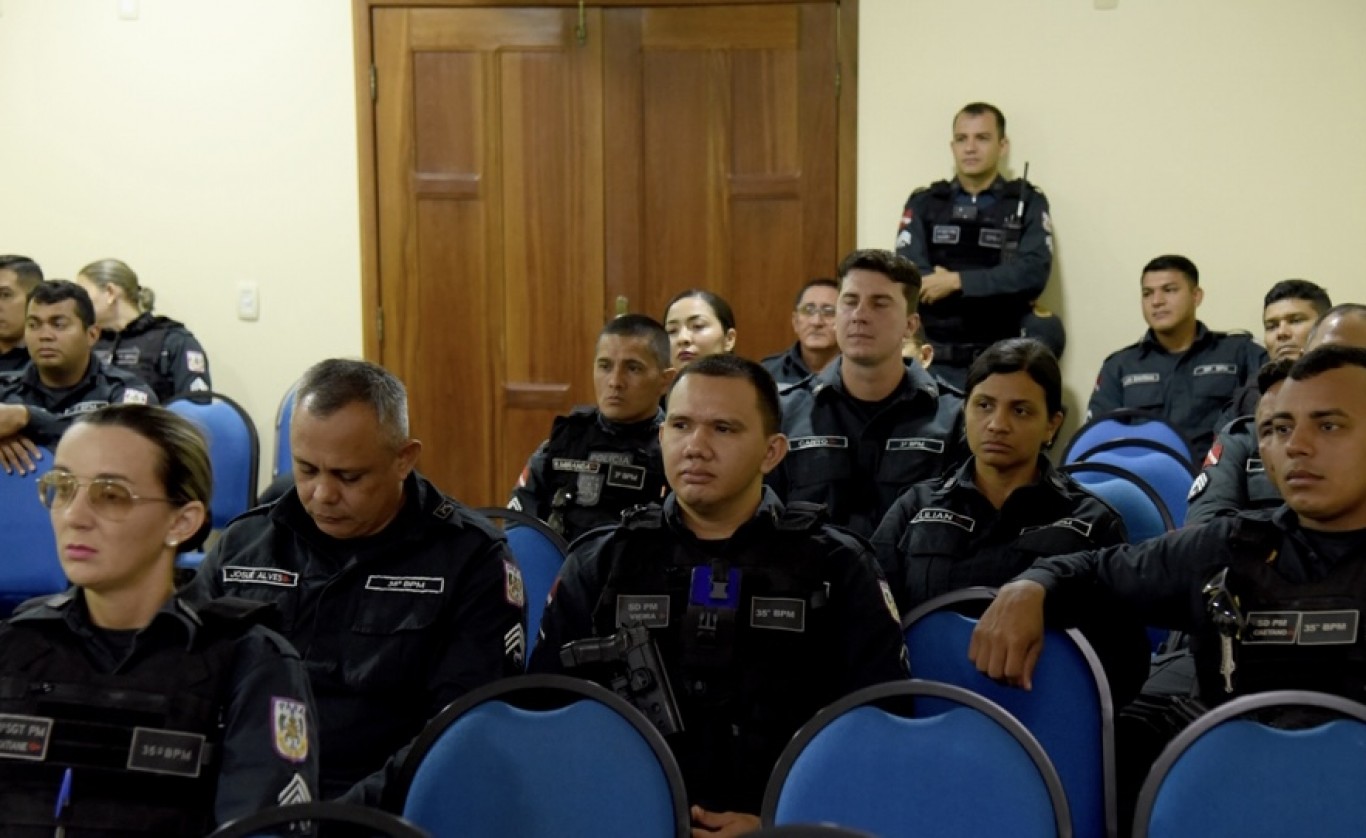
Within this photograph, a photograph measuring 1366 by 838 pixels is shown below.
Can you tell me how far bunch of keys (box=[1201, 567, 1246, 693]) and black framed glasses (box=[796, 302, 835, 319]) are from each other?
109 inches

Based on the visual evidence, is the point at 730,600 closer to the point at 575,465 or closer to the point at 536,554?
Result: the point at 536,554

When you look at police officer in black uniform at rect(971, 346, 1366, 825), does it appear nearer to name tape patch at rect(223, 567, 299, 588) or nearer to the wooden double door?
name tape patch at rect(223, 567, 299, 588)

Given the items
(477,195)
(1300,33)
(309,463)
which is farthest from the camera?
(477,195)

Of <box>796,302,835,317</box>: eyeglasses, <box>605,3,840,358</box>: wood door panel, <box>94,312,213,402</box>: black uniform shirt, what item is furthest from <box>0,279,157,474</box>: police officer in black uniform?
<box>796,302,835,317</box>: eyeglasses

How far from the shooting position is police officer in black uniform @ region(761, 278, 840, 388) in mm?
5000

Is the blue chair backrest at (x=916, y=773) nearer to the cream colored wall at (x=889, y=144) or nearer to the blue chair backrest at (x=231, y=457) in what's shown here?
the blue chair backrest at (x=231, y=457)

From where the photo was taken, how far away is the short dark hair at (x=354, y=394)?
2.43 meters

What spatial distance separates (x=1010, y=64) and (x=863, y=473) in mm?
2748

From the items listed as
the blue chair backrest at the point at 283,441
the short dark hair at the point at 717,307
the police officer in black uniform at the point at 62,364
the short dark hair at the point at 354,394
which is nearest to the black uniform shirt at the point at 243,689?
the short dark hair at the point at 354,394

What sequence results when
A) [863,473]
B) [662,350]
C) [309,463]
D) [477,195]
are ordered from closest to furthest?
[309,463]
[863,473]
[662,350]
[477,195]

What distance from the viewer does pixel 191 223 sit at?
6203 mm

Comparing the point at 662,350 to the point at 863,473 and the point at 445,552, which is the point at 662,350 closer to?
the point at 863,473

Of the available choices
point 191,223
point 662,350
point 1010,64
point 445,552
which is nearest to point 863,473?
point 662,350

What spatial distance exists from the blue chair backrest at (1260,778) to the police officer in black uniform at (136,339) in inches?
191
